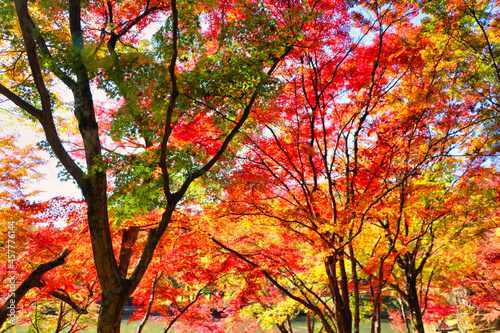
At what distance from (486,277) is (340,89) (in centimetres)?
1049

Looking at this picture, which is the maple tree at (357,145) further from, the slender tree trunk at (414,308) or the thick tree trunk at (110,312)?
the thick tree trunk at (110,312)

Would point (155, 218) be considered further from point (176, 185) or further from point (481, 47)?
point (481, 47)

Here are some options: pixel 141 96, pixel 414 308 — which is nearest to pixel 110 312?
pixel 141 96

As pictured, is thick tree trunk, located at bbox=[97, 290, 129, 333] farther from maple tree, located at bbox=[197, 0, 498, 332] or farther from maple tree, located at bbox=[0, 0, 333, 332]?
maple tree, located at bbox=[197, 0, 498, 332]

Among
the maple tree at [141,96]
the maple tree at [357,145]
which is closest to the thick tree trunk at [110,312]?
the maple tree at [141,96]

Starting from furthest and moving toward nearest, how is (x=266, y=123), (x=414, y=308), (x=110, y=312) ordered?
1. (x=414, y=308)
2. (x=266, y=123)
3. (x=110, y=312)

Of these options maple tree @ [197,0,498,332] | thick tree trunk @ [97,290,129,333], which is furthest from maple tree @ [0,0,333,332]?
maple tree @ [197,0,498,332]

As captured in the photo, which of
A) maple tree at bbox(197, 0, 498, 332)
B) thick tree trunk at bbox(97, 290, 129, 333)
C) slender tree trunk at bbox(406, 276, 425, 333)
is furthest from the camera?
slender tree trunk at bbox(406, 276, 425, 333)

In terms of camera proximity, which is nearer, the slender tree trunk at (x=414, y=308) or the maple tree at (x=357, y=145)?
the maple tree at (x=357, y=145)

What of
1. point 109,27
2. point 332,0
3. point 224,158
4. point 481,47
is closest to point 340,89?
point 332,0

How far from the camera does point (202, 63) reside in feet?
14.1

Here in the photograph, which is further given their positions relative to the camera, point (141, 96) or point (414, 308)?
point (414, 308)

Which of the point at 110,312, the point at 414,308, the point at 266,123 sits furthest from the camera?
the point at 414,308

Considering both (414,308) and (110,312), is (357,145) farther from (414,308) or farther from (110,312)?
(110,312)
